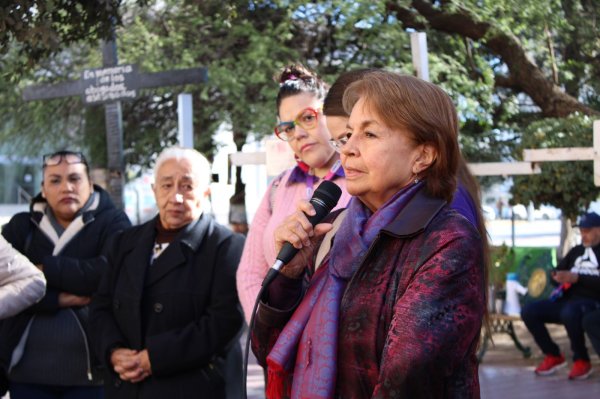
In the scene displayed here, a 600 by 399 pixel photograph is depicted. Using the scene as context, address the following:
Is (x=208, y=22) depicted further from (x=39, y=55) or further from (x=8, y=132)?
(x=39, y=55)

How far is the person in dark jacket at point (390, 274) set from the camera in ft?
6.60

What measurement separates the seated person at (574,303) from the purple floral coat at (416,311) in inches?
292

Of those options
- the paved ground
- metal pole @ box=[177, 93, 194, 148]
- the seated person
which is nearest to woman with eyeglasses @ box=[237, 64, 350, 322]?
metal pole @ box=[177, 93, 194, 148]

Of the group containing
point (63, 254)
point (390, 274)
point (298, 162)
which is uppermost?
point (298, 162)

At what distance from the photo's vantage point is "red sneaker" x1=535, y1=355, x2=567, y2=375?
9422mm

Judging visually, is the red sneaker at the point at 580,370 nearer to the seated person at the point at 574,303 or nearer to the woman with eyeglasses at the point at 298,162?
the seated person at the point at 574,303

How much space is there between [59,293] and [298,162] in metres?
1.69

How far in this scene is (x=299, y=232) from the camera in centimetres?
231

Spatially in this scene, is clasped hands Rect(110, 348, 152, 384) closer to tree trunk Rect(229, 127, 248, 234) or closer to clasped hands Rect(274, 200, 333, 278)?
clasped hands Rect(274, 200, 333, 278)

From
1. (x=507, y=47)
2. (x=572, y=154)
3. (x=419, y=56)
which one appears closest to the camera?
(x=419, y=56)

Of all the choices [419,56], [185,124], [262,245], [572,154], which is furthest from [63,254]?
[572,154]

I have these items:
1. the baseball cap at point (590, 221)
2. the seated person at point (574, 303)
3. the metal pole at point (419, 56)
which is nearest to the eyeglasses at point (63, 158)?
the metal pole at point (419, 56)

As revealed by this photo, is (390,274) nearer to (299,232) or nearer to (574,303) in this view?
(299,232)

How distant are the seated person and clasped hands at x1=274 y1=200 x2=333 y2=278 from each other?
7.27 meters
